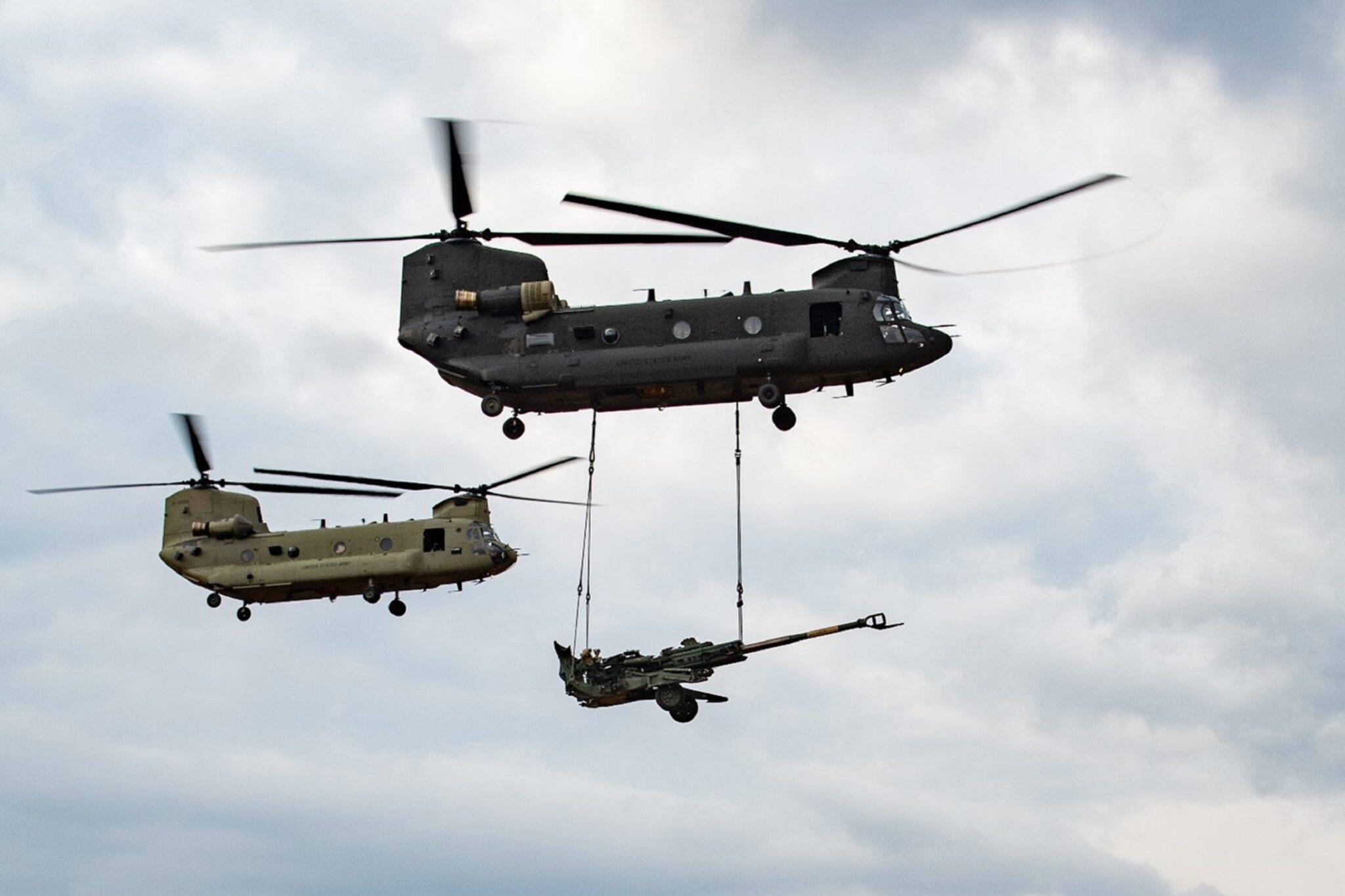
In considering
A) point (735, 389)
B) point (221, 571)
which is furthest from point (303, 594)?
point (735, 389)

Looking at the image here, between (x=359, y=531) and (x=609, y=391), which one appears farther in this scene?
(x=359, y=531)

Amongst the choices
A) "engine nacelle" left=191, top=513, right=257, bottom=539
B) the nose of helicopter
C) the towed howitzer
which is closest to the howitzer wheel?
the towed howitzer

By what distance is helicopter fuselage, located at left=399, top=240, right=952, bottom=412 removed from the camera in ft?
183

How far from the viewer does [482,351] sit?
58.0 m

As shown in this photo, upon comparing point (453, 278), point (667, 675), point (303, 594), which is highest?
point (453, 278)

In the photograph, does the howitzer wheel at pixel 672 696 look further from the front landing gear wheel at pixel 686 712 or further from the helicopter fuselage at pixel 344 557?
the helicopter fuselage at pixel 344 557

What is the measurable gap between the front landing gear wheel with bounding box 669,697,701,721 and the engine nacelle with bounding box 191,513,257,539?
1749 centimetres

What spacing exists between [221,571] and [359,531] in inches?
175

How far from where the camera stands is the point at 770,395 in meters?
56.1

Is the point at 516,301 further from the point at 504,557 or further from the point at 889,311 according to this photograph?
the point at 504,557

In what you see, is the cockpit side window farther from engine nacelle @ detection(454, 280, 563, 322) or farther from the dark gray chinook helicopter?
engine nacelle @ detection(454, 280, 563, 322)

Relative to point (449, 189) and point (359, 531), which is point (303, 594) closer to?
point (359, 531)

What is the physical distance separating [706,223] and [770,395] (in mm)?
5064

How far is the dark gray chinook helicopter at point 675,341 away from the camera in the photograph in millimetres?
55844
